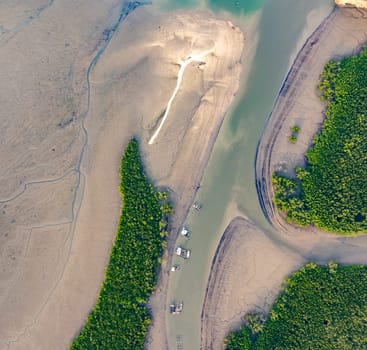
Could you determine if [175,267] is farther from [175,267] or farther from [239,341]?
[239,341]

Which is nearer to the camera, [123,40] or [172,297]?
[172,297]

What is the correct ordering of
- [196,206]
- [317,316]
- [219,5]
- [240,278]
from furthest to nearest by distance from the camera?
1. [219,5]
2. [196,206]
3. [240,278]
4. [317,316]

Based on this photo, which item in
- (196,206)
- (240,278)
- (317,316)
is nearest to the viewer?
(317,316)

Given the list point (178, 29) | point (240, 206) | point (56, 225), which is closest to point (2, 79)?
point (56, 225)

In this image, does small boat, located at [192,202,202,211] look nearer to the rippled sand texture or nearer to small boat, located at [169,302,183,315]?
small boat, located at [169,302,183,315]

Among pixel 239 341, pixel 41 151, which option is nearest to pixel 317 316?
pixel 239 341

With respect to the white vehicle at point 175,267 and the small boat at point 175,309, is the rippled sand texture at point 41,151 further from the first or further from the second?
the small boat at point 175,309

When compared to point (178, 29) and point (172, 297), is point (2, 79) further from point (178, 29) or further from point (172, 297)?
point (172, 297)
